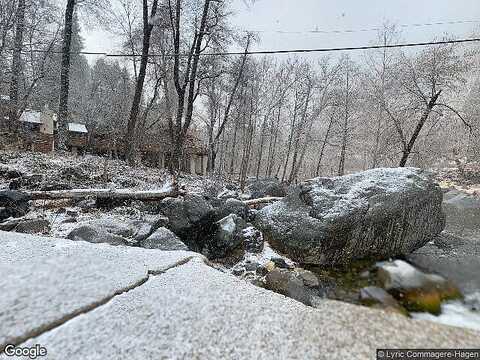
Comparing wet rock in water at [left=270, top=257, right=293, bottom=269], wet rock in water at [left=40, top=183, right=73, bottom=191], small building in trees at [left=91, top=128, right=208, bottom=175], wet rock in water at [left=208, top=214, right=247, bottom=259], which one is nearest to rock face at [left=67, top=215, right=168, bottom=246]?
wet rock in water at [left=208, top=214, right=247, bottom=259]

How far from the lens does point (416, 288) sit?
1.62 meters

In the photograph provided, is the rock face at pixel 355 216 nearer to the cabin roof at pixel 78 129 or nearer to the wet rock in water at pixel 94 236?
the wet rock in water at pixel 94 236

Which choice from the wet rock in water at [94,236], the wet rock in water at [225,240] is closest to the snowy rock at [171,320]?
the wet rock in water at [94,236]

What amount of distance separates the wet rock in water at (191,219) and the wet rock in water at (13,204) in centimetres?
241

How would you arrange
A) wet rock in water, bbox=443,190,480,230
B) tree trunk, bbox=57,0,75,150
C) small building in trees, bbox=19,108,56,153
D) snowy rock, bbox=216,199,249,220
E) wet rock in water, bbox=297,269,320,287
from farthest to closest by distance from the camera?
small building in trees, bbox=19,108,56,153
tree trunk, bbox=57,0,75,150
wet rock in water, bbox=443,190,480,230
snowy rock, bbox=216,199,249,220
wet rock in water, bbox=297,269,320,287

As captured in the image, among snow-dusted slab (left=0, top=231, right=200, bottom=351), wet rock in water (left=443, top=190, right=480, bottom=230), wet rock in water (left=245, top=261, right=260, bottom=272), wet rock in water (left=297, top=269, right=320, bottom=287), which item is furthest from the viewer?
wet rock in water (left=443, top=190, right=480, bottom=230)

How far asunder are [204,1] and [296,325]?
14304 mm

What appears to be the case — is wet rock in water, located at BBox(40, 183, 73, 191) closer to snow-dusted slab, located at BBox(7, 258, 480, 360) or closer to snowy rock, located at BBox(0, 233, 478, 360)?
snowy rock, located at BBox(0, 233, 478, 360)

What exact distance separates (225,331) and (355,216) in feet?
12.2

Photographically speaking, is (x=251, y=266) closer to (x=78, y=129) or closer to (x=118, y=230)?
(x=118, y=230)

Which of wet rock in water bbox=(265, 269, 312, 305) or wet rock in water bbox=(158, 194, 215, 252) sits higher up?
wet rock in water bbox=(158, 194, 215, 252)

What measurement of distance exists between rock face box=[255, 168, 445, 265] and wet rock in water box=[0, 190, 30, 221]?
4.55 metres

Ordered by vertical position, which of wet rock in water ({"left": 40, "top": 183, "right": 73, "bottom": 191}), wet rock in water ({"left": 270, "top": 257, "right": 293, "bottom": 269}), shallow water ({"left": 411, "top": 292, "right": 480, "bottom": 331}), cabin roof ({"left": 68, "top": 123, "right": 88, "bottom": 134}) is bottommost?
wet rock in water ({"left": 270, "top": 257, "right": 293, "bottom": 269})

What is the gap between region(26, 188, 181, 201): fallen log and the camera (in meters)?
5.62
